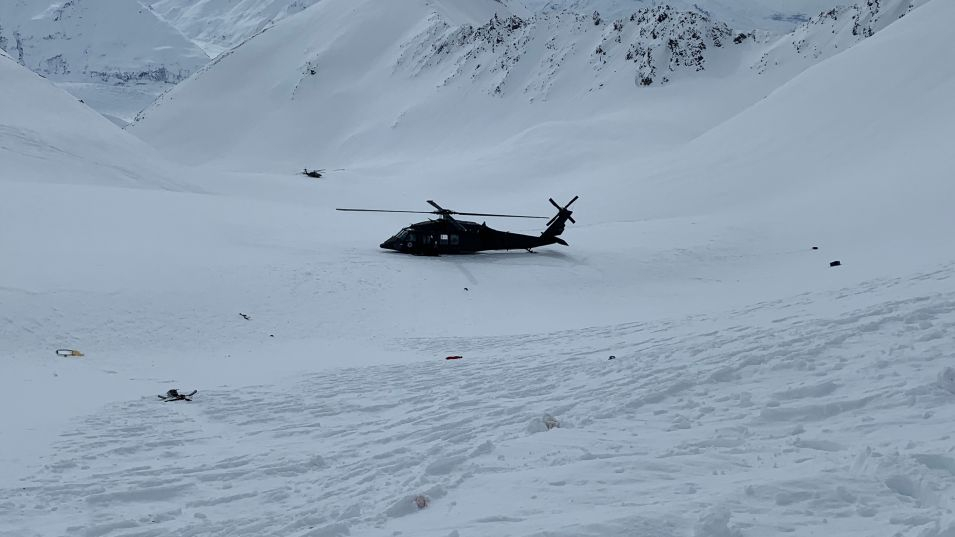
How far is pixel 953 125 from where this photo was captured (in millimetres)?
32344

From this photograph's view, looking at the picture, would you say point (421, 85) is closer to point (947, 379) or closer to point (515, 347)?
point (515, 347)

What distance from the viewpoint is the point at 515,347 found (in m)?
17.5

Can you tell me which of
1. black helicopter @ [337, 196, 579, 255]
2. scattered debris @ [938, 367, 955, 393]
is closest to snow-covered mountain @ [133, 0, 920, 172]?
black helicopter @ [337, 196, 579, 255]

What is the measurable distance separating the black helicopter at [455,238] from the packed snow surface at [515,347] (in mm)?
611

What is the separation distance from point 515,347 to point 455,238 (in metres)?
10.3

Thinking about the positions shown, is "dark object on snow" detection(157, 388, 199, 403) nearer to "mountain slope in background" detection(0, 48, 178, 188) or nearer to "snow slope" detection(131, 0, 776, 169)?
"mountain slope in background" detection(0, 48, 178, 188)

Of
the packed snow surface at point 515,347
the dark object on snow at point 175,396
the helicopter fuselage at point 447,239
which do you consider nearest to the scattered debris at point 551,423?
the packed snow surface at point 515,347

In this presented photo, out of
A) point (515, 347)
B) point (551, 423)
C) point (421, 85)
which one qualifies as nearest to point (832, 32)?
point (421, 85)

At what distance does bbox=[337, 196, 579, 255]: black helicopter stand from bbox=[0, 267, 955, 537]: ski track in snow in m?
12.8

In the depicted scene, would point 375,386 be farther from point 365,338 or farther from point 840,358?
point 840,358

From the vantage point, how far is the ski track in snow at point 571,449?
23.7 ft

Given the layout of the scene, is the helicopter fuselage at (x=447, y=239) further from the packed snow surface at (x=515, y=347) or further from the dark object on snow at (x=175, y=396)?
the dark object on snow at (x=175, y=396)

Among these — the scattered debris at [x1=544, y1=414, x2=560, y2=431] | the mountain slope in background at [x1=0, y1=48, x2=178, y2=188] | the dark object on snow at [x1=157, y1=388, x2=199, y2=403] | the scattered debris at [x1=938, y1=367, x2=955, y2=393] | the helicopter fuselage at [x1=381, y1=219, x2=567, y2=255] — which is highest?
the mountain slope in background at [x1=0, y1=48, x2=178, y2=188]

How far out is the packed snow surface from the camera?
7898 mm
